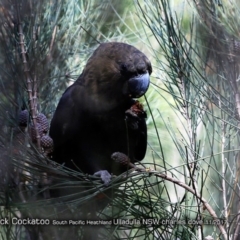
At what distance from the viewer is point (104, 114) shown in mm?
1793

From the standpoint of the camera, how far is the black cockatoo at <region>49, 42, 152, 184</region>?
173cm

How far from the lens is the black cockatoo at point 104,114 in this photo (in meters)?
1.73

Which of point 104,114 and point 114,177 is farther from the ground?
point 104,114

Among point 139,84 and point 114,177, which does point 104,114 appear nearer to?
point 139,84

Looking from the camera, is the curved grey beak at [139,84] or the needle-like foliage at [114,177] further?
the curved grey beak at [139,84]

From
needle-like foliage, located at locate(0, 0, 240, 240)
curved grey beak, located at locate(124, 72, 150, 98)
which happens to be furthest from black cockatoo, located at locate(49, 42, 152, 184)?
needle-like foliage, located at locate(0, 0, 240, 240)

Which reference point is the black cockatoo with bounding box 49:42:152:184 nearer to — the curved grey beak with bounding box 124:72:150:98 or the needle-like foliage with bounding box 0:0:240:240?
the curved grey beak with bounding box 124:72:150:98

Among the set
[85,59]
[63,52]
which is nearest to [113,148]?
[63,52]

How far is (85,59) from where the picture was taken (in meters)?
2.13

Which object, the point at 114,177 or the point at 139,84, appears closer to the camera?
the point at 114,177

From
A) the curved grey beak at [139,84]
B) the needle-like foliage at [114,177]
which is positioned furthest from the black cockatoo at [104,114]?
the needle-like foliage at [114,177]

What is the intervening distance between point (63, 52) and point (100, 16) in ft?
0.96

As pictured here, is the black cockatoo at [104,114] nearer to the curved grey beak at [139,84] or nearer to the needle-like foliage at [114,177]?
the curved grey beak at [139,84]

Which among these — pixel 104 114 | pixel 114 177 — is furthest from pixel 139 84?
pixel 114 177
